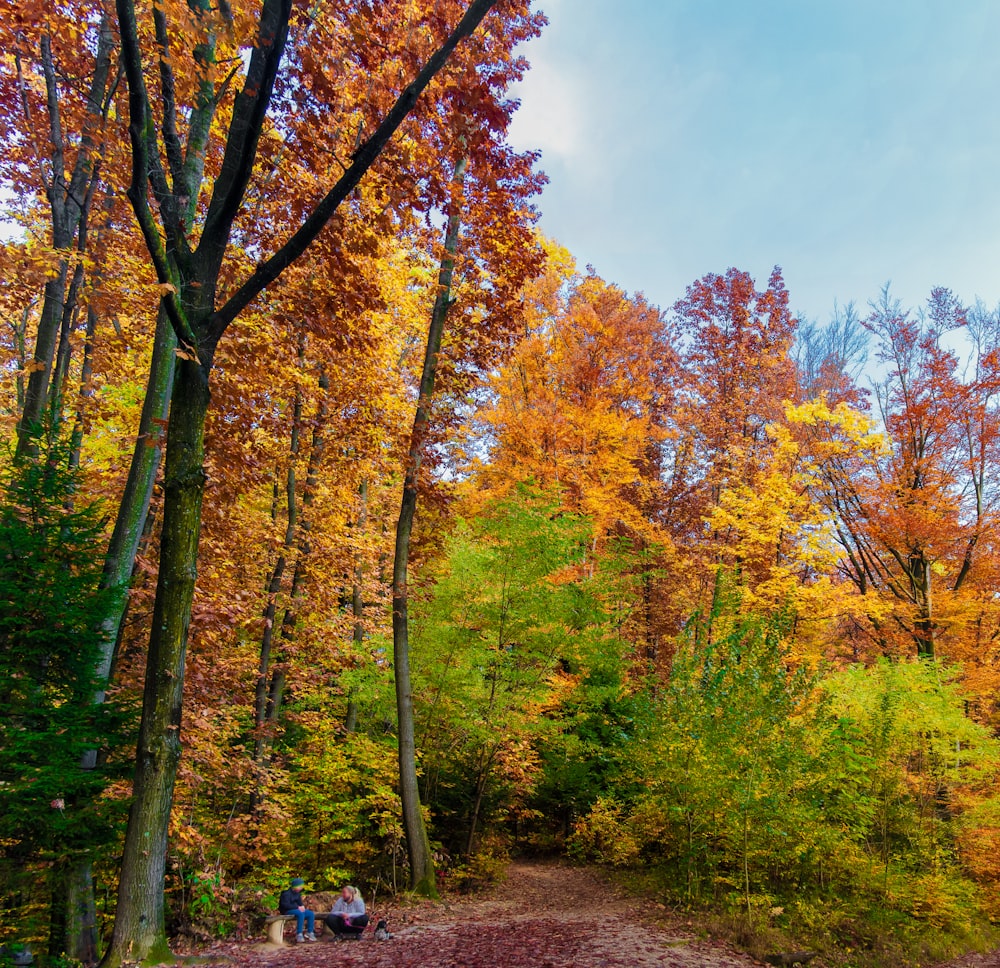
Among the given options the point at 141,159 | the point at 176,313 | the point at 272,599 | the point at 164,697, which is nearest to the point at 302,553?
the point at 272,599

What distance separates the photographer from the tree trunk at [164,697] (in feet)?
12.2

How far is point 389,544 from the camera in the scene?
40.1ft

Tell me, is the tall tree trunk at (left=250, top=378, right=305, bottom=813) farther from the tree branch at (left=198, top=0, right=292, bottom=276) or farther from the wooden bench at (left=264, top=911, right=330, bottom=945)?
the tree branch at (left=198, top=0, right=292, bottom=276)

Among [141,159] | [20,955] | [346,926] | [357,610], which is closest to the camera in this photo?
[141,159]

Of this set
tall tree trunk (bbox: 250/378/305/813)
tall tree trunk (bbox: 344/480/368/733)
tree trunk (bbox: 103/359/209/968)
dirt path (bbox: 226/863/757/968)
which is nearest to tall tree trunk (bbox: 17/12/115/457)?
tree trunk (bbox: 103/359/209/968)

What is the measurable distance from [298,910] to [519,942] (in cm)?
270

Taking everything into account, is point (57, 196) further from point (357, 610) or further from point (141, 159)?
point (357, 610)

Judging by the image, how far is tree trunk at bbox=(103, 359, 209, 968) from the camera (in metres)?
3.73

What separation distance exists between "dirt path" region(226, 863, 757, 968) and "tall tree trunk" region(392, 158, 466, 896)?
0.66 metres

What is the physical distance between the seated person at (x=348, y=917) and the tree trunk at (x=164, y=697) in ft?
11.7

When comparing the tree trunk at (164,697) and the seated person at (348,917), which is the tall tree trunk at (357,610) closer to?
the seated person at (348,917)

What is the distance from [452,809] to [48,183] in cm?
1047

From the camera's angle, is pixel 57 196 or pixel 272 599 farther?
pixel 272 599

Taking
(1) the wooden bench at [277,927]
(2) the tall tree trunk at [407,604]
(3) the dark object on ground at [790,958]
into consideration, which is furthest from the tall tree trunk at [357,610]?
(3) the dark object on ground at [790,958]
